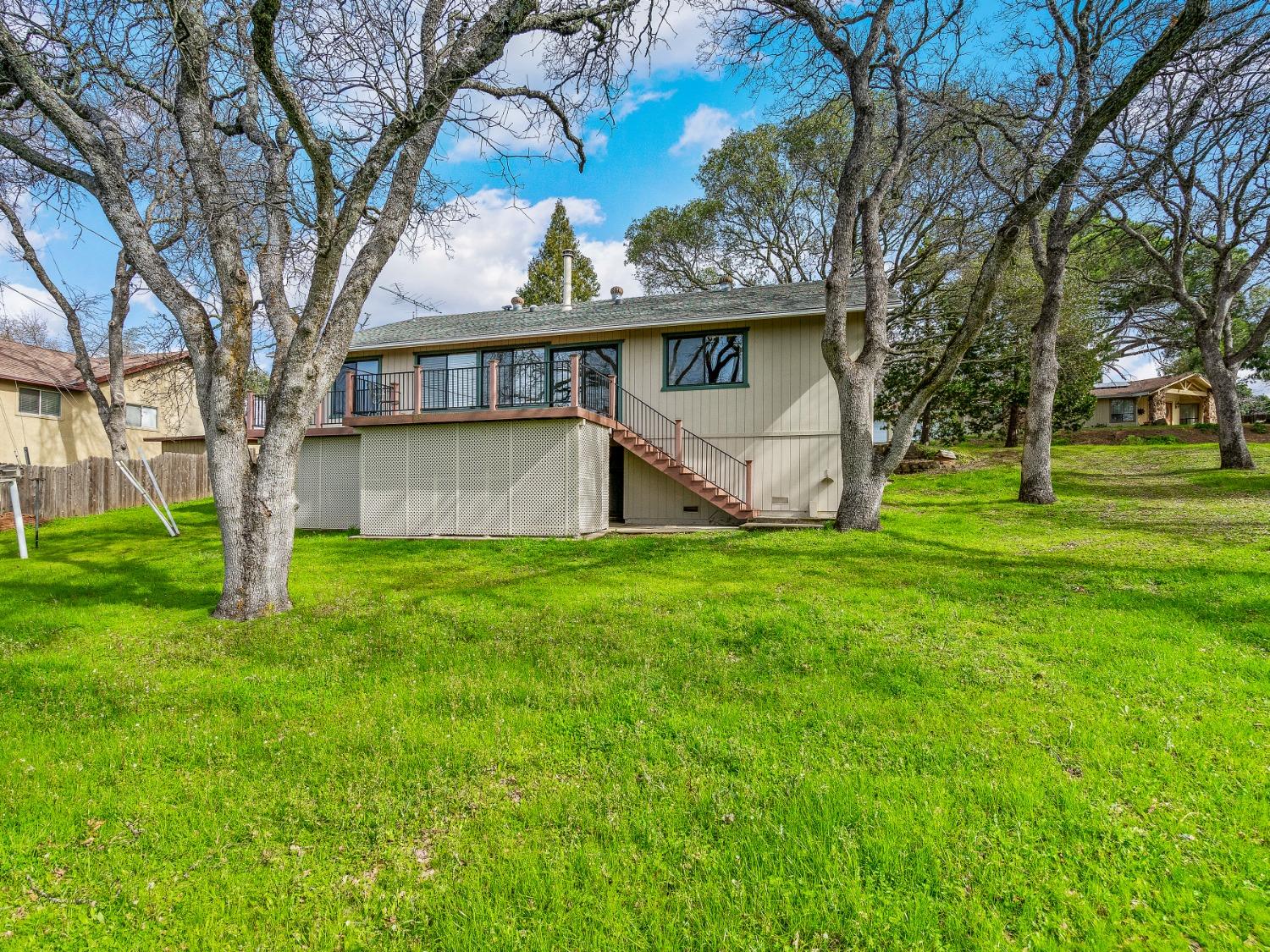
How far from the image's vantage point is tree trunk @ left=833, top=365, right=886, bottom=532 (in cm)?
979

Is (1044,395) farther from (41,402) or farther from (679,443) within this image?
(41,402)

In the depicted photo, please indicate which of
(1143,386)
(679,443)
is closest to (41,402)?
(679,443)

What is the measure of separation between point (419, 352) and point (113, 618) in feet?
32.4

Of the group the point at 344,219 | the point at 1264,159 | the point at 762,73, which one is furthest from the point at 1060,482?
the point at 344,219

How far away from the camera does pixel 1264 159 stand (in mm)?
10594

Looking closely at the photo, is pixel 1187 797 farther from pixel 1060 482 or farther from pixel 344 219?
pixel 1060 482

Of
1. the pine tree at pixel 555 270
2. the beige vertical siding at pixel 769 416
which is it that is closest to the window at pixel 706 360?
the beige vertical siding at pixel 769 416

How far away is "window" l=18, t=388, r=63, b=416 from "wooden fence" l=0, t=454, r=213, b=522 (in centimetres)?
398

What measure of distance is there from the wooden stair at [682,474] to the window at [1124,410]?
33224 mm

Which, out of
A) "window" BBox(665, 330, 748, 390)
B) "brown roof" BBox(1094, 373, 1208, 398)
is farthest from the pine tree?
"brown roof" BBox(1094, 373, 1208, 398)

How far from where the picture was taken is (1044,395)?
1216cm

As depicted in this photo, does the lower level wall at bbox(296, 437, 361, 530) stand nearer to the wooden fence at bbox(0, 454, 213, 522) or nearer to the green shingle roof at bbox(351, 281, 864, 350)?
the green shingle roof at bbox(351, 281, 864, 350)

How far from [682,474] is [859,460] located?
345 centimetres

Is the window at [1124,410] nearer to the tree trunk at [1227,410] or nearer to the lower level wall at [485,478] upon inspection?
the tree trunk at [1227,410]
